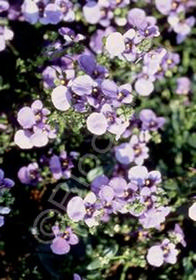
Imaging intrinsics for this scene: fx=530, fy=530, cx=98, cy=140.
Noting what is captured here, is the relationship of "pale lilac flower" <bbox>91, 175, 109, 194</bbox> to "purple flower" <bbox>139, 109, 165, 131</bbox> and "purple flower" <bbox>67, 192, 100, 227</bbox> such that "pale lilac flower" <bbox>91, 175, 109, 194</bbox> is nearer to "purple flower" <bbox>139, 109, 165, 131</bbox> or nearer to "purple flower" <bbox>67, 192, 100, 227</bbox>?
"purple flower" <bbox>67, 192, 100, 227</bbox>

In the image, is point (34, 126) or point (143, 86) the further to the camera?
point (143, 86)

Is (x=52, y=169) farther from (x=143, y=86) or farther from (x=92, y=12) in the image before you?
(x=92, y=12)

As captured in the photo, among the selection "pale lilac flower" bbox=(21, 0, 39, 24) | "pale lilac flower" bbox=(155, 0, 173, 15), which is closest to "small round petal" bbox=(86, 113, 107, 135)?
"pale lilac flower" bbox=(21, 0, 39, 24)

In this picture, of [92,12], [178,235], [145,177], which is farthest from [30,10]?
[178,235]

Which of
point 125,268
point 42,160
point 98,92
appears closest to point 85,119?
point 98,92

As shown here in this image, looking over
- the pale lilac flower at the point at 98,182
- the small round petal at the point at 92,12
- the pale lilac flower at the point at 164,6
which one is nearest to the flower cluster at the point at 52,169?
the pale lilac flower at the point at 98,182

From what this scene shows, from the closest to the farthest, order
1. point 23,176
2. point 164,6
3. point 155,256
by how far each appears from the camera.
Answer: point 155,256 → point 23,176 → point 164,6

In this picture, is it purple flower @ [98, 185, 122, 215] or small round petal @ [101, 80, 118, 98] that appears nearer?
small round petal @ [101, 80, 118, 98]
